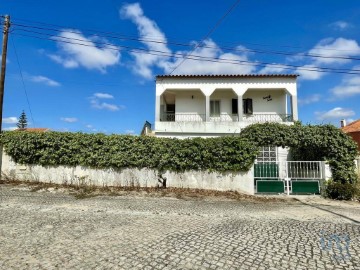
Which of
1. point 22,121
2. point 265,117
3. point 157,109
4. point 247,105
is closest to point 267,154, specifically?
point 265,117

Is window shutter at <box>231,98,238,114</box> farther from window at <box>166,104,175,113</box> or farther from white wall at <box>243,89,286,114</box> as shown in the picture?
window at <box>166,104,175,113</box>

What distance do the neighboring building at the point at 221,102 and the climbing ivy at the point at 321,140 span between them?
5347mm

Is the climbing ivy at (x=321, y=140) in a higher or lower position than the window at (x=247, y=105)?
lower

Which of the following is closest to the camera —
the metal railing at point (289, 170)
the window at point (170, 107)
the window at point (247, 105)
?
the metal railing at point (289, 170)

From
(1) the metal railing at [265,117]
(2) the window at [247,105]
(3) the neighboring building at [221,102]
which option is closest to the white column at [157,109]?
(3) the neighboring building at [221,102]

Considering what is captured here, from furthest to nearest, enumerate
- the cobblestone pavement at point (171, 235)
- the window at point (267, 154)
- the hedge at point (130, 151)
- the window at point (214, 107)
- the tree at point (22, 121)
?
the tree at point (22, 121) → the window at point (214, 107) → the window at point (267, 154) → the hedge at point (130, 151) → the cobblestone pavement at point (171, 235)

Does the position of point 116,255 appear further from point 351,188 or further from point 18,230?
point 351,188

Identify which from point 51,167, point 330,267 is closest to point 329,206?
point 330,267

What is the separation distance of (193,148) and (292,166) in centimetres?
453

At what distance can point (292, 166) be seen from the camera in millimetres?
11219

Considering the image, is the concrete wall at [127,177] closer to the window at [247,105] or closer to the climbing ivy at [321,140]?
the climbing ivy at [321,140]

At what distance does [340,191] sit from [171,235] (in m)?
8.81

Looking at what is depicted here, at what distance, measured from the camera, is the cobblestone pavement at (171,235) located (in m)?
3.86

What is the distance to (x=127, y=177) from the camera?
11344 millimetres
